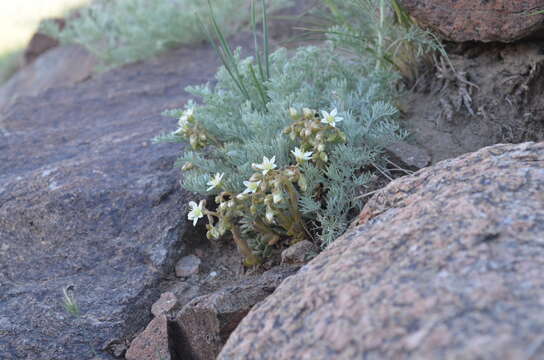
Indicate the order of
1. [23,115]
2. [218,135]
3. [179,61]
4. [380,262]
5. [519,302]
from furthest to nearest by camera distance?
[179,61] → [23,115] → [218,135] → [380,262] → [519,302]

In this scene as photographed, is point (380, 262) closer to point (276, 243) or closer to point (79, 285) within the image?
point (276, 243)

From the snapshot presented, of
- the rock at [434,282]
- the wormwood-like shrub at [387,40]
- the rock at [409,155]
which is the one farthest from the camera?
the wormwood-like shrub at [387,40]

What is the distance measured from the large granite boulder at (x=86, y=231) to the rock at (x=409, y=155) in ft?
3.42

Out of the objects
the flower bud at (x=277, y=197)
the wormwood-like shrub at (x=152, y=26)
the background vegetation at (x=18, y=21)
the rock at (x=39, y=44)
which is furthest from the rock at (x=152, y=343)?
the background vegetation at (x=18, y=21)

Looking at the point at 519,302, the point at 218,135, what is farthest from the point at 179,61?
the point at 519,302

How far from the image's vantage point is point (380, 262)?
1.70 meters

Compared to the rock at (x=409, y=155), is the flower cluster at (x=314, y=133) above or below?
above

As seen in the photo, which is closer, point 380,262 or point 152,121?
point 380,262

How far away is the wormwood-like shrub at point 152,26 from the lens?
17.5ft

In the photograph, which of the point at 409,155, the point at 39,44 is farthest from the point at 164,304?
the point at 39,44

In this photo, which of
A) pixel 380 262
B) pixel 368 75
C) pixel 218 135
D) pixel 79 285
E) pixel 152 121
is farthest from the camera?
pixel 152 121

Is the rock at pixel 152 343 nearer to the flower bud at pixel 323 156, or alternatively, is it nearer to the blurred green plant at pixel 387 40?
the flower bud at pixel 323 156

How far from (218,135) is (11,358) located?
1.37m

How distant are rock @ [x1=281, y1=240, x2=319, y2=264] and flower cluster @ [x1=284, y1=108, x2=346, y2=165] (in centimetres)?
35
